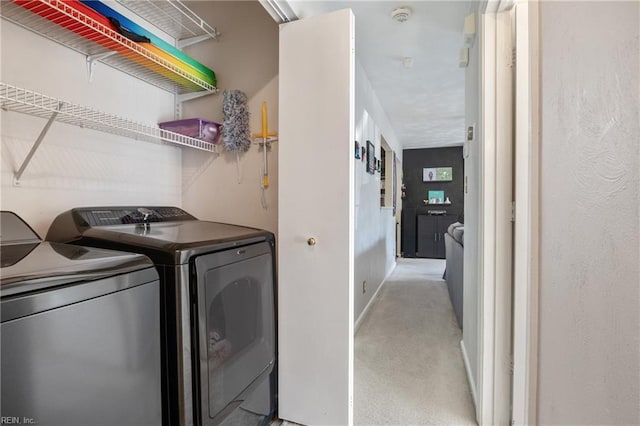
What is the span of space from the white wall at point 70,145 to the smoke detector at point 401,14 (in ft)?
5.08

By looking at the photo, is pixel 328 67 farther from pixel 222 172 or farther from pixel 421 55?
pixel 421 55

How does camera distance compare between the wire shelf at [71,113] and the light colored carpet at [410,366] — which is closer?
the wire shelf at [71,113]

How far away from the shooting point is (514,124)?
4.77 ft

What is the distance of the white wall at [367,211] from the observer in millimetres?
2789

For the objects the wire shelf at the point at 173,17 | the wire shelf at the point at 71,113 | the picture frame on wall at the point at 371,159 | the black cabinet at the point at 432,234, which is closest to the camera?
the wire shelf at the point at 71,113

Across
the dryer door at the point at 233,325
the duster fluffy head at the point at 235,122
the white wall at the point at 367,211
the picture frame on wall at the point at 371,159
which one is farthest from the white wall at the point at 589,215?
the picture frame on wall at the point at 371,159

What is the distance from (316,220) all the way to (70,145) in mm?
1215

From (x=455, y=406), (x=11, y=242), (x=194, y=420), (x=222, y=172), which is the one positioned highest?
(x=222, y=172)

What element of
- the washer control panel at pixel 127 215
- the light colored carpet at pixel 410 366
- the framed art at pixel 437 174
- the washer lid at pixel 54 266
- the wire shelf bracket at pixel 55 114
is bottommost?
the light colored carpet at pixel 410 366

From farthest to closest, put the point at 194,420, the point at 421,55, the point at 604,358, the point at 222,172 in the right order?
the point at 421,55, the point at 222,172, the point at 194,420, the point at 604,358

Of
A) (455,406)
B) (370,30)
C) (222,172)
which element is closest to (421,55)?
(370,30)

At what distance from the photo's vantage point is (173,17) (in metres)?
1.79

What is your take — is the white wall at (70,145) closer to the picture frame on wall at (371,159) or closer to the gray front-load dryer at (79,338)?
the gray front-load dryer at (79,338)

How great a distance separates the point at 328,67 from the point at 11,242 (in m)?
1.43
